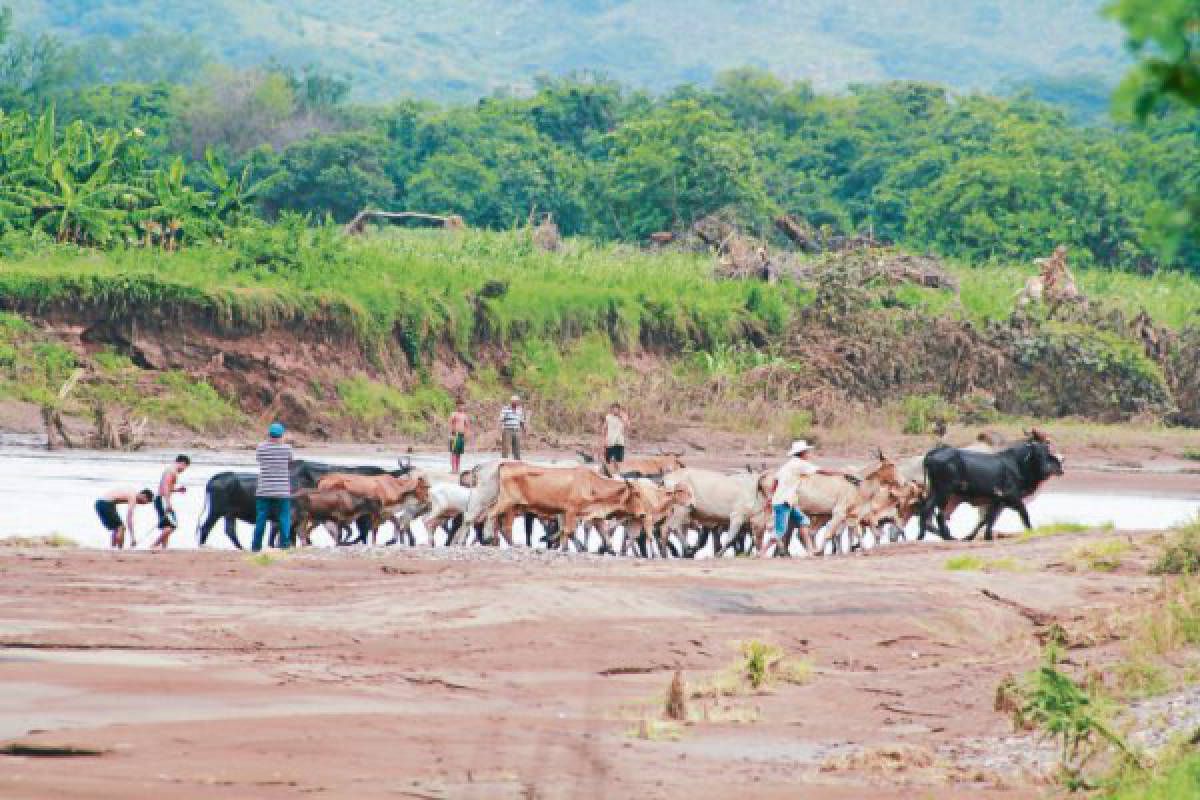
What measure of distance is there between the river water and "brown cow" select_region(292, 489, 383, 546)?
1.78m

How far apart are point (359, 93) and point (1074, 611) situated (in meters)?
158

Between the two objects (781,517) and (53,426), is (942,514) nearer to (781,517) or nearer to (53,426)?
(781,517)

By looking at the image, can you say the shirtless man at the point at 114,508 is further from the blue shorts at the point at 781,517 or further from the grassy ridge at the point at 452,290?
the grassy ridge at the point at 452,290

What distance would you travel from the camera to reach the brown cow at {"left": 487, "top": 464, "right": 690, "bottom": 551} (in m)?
22.9

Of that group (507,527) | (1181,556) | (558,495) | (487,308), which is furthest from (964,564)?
(487,308)

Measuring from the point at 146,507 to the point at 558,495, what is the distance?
27.0ft

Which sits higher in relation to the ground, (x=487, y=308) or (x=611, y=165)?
(x=611, y=165)

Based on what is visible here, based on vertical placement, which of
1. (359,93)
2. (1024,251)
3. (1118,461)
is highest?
(359,93)

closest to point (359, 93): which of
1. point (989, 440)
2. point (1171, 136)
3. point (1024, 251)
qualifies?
point (1171, 136)

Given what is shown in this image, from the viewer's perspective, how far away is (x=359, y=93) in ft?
564

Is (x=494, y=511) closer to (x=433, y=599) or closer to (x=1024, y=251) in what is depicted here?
(x=433, y=599)

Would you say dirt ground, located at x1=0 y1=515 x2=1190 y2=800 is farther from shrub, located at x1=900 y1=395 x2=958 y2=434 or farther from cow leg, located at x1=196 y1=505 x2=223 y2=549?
shrub, located at x1=900 y1=395 x2=958 y2=434

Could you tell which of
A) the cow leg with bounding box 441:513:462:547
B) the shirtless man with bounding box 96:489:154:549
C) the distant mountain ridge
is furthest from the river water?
the distant mountain ridge

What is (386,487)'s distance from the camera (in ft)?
77.6
